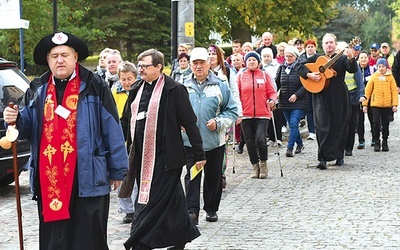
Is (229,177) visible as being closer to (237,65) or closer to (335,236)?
(237,65)

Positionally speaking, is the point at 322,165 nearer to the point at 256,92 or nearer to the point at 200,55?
the point at 256,92

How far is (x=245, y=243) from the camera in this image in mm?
8992

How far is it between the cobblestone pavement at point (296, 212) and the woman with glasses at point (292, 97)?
41.5 inches

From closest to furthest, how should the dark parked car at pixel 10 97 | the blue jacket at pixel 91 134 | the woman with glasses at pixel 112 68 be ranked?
1. the blue jacket at pixel 91 134
2. the woman with glasses at pixel 112 68
3. the dark parked car at pixel 10 97

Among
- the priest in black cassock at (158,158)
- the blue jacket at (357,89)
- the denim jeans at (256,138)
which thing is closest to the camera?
the priest in black cassock at (158,158)

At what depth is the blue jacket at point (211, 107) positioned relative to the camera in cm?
994

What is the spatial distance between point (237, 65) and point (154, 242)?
8512 mm

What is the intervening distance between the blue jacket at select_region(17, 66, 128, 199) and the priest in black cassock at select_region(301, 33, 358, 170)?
8.29 metres

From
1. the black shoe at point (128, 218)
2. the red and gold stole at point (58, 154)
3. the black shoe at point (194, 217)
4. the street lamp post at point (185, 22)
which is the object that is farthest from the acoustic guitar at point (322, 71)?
the red and gold stole at point (58, 154)

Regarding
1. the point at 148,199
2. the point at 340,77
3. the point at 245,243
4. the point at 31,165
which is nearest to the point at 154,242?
the point at 148,199

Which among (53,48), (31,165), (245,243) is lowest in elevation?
(245,243)

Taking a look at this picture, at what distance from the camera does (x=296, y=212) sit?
10.7 m

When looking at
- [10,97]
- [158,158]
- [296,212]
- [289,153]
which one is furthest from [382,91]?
[158,158]

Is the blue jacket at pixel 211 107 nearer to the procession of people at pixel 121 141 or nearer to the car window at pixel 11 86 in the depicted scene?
the procession of people at pixel 121 141
